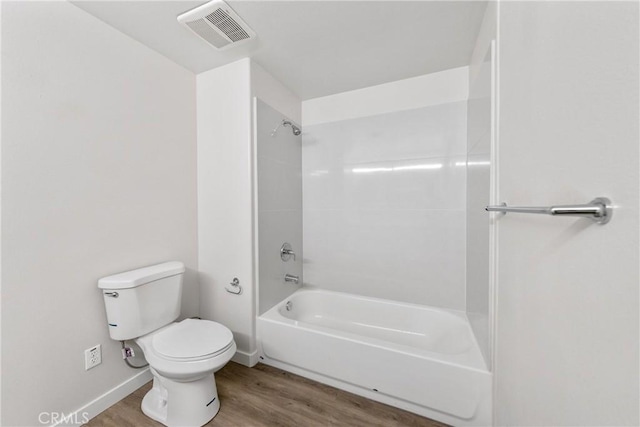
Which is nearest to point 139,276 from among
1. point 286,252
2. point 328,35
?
point 286,252

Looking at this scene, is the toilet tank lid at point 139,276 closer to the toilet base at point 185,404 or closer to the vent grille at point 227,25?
the toilet base at point 185,404

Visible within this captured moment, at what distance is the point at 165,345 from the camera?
4.30 ft

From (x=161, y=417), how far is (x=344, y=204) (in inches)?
73.6

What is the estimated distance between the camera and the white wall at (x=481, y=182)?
3.96 ft

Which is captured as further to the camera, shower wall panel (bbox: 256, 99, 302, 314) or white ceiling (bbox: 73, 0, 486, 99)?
shower wall panel (bbox: 256, 99, 302, 314)

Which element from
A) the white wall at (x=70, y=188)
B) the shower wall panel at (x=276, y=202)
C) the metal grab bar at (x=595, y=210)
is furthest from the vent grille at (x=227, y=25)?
the metal grab bar at (x=595, y=210)

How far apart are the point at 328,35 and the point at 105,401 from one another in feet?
8.32

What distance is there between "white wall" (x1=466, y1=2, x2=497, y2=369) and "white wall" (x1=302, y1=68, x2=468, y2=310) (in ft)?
0.43

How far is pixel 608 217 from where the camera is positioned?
18.7 inches

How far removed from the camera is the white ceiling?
1.30 metres

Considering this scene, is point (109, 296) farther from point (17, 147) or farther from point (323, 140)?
point (323, 140)

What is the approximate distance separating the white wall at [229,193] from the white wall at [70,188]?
0.27 m
